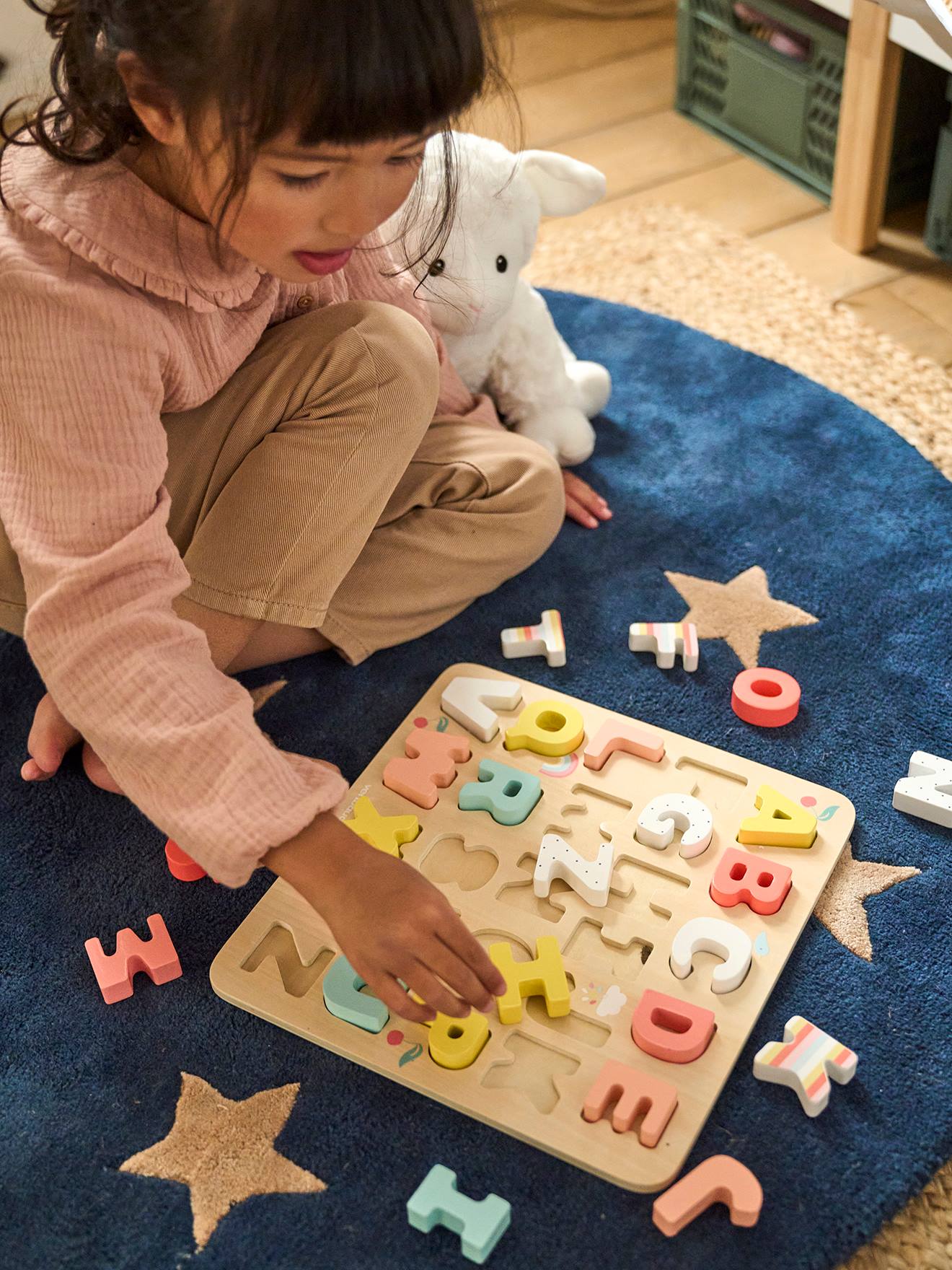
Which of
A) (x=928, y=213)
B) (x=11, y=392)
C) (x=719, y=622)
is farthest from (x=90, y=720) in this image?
(x=928, y=213)

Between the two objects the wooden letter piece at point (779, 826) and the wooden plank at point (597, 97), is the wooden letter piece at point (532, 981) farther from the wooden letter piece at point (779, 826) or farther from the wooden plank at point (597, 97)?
the wooden plank at point (597, 97)

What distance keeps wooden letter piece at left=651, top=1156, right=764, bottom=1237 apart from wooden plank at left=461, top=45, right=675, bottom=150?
57.8 inches

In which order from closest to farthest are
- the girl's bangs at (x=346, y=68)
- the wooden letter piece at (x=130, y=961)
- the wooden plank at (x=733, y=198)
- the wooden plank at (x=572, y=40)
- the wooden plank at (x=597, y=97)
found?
the girl's bangs at (x=346, y=68)
the wooden letter piece at (x=130, y=961)
the wooden plank at (x=733, y=198)
the wooden plank at (x=597, y=97)
the wooden plank at (x=572, y=40)

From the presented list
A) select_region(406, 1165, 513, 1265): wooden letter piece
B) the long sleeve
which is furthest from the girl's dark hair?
select_region(406, 1165, 513, 1265): wooden letter piece

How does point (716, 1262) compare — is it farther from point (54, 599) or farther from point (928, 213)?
point (928, 213)

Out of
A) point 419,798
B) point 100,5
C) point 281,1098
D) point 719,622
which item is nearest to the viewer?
point 100,5

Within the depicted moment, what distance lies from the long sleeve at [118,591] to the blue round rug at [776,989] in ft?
0.66

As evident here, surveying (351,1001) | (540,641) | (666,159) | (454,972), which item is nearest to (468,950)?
(454,972)

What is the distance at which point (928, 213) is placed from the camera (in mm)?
1529

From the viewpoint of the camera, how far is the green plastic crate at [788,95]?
154cm

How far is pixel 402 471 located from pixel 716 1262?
606 mm

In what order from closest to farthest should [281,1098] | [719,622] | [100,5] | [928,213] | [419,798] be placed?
[100,5], [281,1098], [419,798], [719,622], [928,213]

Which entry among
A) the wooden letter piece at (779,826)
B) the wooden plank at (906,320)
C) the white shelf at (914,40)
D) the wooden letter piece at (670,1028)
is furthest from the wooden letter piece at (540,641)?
the white shelf at (914,40)

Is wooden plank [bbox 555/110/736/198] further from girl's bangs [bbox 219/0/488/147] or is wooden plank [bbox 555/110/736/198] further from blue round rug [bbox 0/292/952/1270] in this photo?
girl's bangs [bbox 219/0/488/147]
